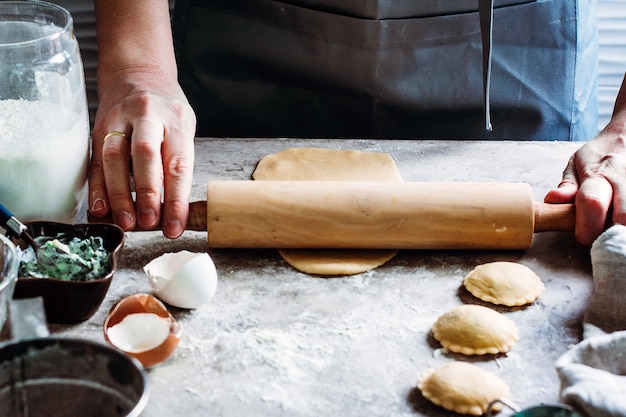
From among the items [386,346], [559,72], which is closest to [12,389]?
[386,346]

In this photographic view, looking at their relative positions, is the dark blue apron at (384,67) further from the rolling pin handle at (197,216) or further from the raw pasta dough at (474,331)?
the raw pasta dough at (474,331)

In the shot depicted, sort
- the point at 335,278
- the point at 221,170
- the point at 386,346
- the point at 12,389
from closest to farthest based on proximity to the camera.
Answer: the point at 12,389, the point at 386,346, the point at 335,278, the point at 221,170

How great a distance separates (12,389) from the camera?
808 millimetres

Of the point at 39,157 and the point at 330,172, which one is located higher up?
the point at 39,157

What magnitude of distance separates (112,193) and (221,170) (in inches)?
14.1

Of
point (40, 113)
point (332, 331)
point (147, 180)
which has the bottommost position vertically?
point (332, 331)

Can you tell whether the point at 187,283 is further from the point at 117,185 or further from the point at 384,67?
the point at 384,67

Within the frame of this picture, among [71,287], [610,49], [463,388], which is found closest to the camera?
[463,388]

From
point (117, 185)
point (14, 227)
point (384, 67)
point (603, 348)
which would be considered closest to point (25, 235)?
point (14, 227)

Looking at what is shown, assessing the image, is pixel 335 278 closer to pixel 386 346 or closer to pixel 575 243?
pixel 386 346

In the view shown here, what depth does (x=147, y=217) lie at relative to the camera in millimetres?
1354

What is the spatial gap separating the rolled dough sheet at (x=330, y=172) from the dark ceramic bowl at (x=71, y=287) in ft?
1.03

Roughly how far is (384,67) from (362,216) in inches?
22.1

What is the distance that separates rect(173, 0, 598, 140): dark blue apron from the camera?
71.1 inches
